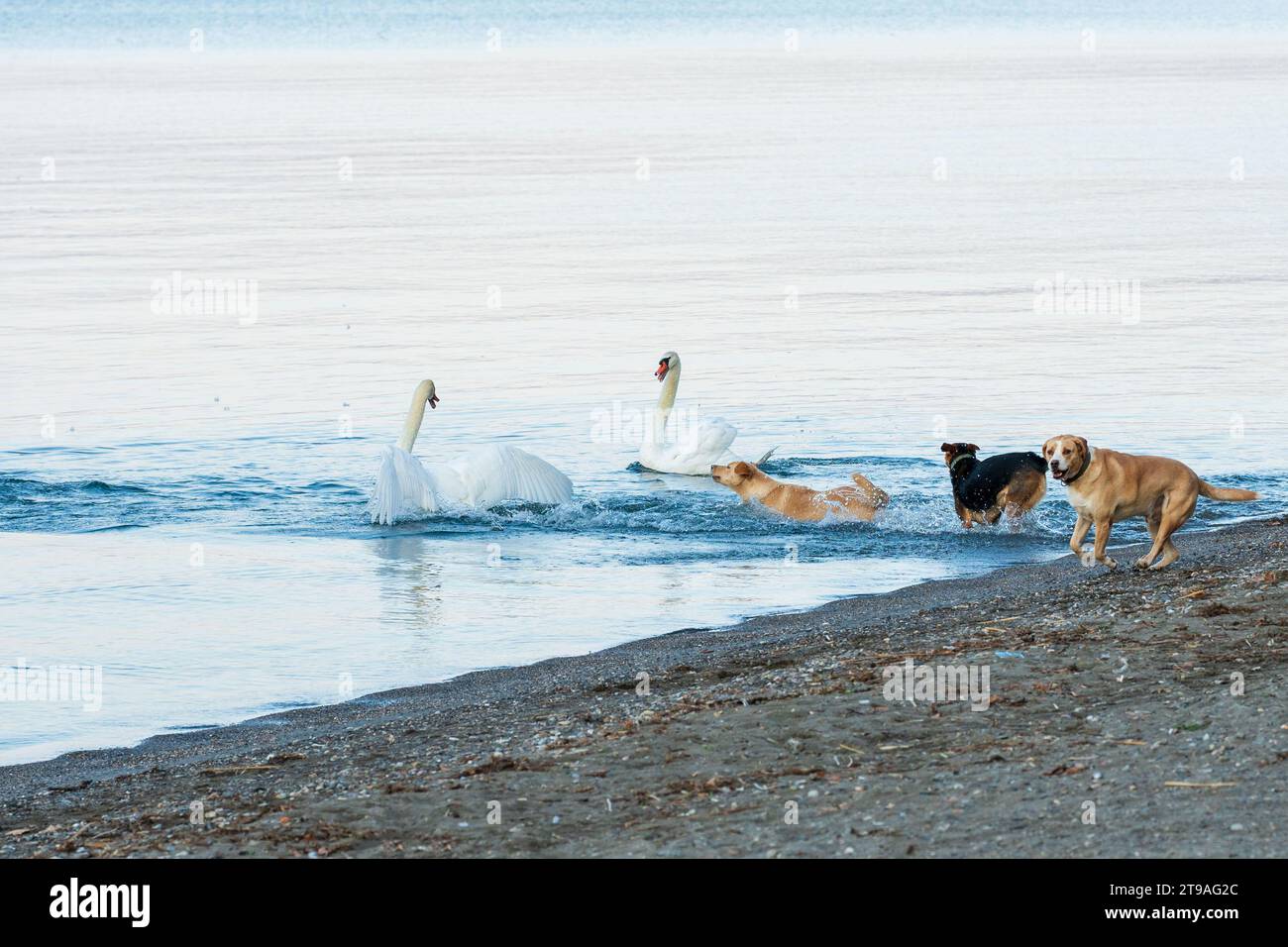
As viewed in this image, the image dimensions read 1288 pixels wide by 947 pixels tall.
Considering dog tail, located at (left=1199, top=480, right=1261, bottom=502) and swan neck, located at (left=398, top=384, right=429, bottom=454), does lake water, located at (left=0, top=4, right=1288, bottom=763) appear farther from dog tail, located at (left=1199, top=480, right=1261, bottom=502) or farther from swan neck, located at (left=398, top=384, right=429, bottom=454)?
dog tail, located at (left=1199, top=480, right=1261, bottom=502)

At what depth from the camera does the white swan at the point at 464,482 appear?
1512 cm

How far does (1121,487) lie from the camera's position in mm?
11125

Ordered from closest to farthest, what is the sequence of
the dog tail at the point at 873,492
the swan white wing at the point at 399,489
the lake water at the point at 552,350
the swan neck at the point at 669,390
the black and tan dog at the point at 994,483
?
the lake water at the point at 552,350
the black and tan dog at the point at 994,483
the dog tail at the point at 873,492
the swan white wing at the point at 399,489
the swan neck at the point at 669,390

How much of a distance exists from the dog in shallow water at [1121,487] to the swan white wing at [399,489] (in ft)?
18.3

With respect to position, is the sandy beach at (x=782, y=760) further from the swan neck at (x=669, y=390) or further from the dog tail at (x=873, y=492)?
the swan neck at (x=669, y=390)

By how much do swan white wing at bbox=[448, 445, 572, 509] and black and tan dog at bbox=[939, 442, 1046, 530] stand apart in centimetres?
305

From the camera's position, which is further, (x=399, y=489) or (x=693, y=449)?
(x=693, y=449)

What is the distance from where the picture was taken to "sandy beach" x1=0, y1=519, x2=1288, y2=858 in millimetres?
6625

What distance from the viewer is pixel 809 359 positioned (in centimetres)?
2219

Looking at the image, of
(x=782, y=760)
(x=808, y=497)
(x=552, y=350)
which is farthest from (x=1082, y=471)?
(x=552, y=350)

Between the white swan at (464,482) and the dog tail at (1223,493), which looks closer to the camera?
the dog tail at (1223,493)

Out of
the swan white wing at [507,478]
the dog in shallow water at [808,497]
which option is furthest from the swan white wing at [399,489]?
the dog in shallow water at [808,497]

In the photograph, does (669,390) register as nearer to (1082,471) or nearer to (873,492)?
(873,492)

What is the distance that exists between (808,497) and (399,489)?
121 inches
